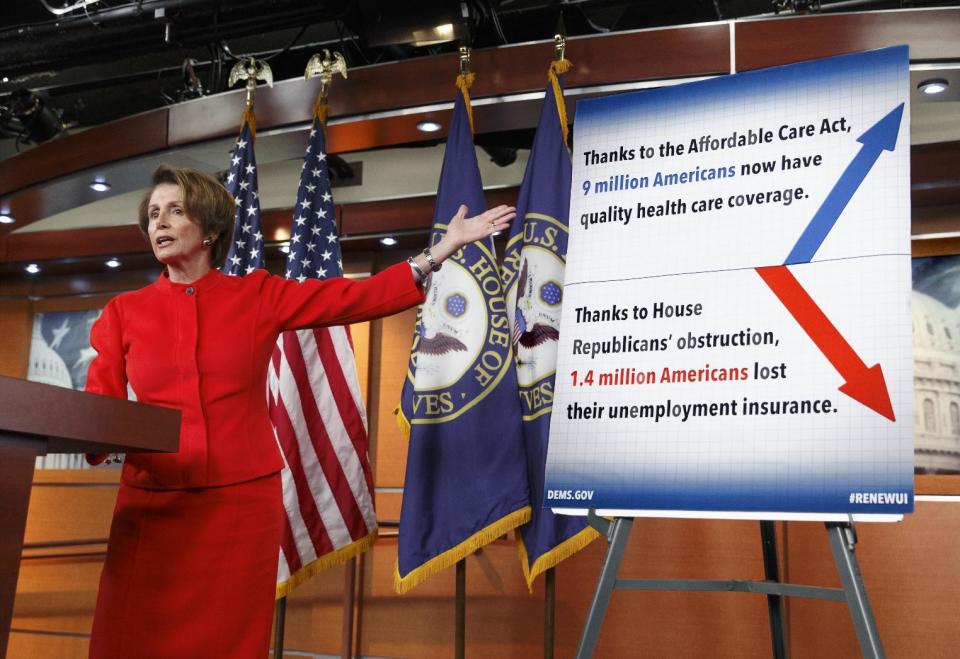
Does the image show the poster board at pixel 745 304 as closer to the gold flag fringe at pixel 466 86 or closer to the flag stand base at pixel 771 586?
the flag stand base at pixel 771 586

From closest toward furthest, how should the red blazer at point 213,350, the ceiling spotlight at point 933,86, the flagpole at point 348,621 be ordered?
the red blazer at point 213,350 < the ceiling spotlight at point 933,86 < the flagpole at point 348,621

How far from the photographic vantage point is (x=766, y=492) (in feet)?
6.49

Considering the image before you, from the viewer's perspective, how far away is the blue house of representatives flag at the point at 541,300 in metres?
2.97

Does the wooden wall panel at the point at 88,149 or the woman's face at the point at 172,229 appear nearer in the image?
the woman's face at the point at 172,229

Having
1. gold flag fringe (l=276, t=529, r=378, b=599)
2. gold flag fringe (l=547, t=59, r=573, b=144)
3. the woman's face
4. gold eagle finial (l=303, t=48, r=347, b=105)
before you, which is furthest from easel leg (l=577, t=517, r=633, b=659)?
gold eagle finial (l=303, t=48, r=347, b=105)

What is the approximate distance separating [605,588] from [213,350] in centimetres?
100

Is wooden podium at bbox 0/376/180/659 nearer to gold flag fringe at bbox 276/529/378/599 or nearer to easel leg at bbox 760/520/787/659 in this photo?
easel leg at bbox 760/520/787/659

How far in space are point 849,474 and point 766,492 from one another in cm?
17

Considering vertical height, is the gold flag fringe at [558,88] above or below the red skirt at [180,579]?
above

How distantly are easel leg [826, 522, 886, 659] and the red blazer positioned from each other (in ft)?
3.44

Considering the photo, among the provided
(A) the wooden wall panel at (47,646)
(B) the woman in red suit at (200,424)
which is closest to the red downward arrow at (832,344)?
(B) the woman in red suit at (200,424)

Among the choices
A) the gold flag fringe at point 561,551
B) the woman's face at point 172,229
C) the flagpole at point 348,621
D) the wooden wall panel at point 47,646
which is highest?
the woman's face at point 172,229

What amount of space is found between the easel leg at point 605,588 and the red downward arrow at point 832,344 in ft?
1.82

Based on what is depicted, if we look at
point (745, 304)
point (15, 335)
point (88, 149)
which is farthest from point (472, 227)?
point (15, 335)
